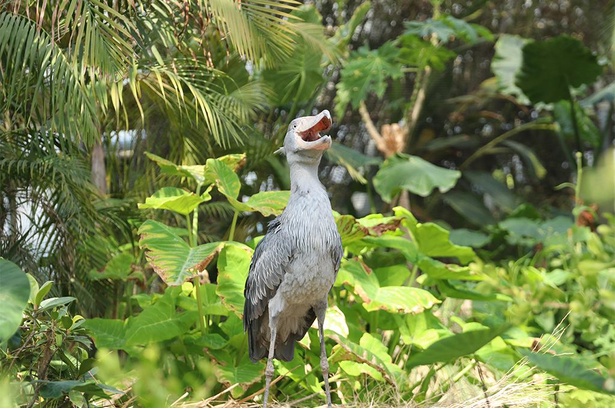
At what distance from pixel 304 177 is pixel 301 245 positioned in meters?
0.27

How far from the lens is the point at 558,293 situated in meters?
4.05

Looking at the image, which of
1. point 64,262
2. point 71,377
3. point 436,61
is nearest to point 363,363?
point 71,377

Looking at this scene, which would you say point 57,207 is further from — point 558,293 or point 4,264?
point 558,293

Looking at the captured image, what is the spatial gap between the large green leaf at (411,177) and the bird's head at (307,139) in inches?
169

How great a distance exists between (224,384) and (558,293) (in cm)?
174

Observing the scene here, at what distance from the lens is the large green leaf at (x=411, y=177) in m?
7.58

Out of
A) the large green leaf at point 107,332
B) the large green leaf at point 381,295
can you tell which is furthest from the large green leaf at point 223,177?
the large green leaf at point 107,332

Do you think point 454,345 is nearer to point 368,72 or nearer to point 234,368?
point 234,368

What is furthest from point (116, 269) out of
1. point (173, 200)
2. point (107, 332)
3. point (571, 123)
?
point (571, 123)

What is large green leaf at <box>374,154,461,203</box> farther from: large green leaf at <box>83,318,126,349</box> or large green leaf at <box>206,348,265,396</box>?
large green leaf at <box>83,318,126,349</box>

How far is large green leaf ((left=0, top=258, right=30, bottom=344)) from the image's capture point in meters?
2.64

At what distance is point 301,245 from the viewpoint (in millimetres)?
3268

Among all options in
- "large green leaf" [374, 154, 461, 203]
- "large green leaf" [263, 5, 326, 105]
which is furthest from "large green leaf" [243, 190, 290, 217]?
"large green leaf" [374, 154, 461, 203]

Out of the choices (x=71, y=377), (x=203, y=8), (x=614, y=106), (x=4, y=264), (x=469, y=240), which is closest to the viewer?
(x=4, y=264)
